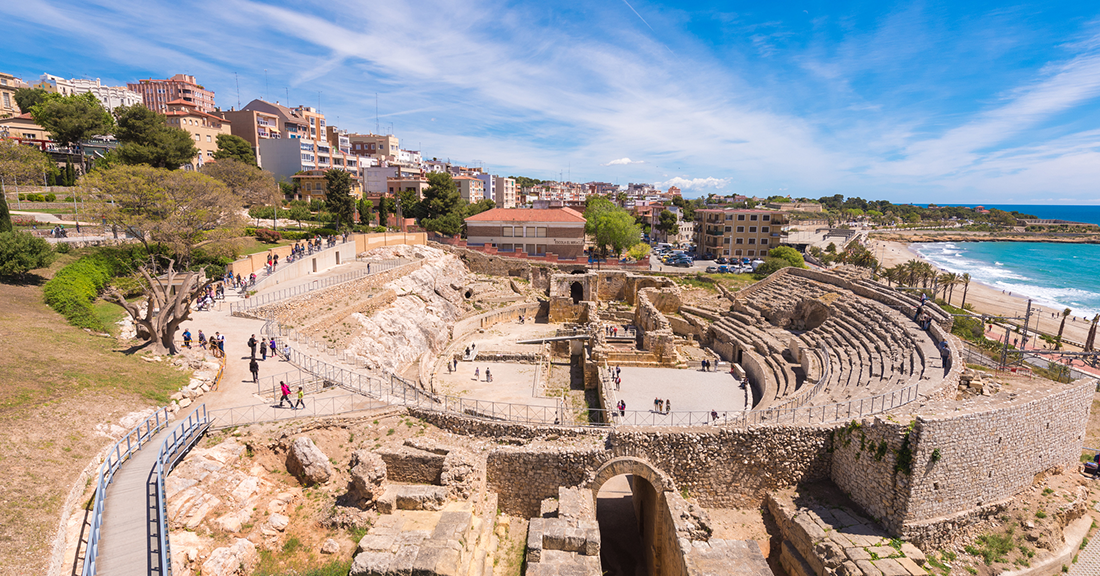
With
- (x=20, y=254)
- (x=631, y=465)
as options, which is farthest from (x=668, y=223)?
(x=20, y=254)

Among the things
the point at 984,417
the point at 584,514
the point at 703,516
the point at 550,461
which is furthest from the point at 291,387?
the point at 984,417

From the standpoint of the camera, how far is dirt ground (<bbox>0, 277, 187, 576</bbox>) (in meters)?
8.79

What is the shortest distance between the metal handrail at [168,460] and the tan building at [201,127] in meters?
56.3

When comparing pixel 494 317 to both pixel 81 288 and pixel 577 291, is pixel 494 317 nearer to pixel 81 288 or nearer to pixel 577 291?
pixel 577 291

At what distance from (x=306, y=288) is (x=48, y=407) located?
17364 mm

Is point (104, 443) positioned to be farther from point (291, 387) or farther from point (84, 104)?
point (84, 104)

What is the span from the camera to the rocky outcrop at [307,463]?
12.9 meters

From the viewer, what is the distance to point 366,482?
12.2m

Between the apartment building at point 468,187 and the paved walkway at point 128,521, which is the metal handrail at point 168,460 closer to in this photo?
the paved walkway at point 128,521

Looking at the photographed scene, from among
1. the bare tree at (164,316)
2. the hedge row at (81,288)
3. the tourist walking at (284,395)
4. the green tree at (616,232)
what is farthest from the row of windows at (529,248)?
the tourist walking at (284,395)

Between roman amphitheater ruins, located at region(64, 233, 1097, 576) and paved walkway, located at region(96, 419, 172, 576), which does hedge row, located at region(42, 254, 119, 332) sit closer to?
roman amphitheater ruins, located at region(64, 233, 1097, 576)

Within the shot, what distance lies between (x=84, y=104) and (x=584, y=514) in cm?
6036

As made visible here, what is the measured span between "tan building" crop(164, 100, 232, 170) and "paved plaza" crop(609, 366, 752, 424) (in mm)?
58294

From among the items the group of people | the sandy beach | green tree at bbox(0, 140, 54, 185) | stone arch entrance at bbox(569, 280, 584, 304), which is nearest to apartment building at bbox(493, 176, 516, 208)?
stone arch entrance at bbox(569, 280, 584, 304)
